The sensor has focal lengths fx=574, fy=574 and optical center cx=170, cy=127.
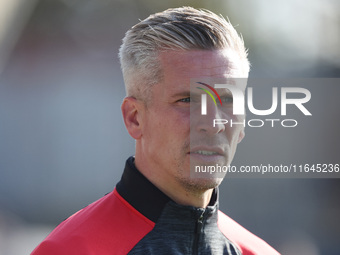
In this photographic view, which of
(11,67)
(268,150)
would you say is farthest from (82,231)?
(11,67)

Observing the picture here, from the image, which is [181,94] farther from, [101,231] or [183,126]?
[101,231]

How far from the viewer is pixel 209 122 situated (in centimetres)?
194

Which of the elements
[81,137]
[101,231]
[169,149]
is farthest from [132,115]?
[81,137]

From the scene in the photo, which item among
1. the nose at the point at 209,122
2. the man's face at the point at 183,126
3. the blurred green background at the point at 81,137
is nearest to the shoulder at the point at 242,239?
the man's face at the point at 183,126

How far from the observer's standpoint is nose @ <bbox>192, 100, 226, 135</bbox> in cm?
192

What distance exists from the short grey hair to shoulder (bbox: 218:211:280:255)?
1.89ft

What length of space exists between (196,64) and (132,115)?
0.31 meters

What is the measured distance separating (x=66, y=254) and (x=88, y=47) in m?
5.45

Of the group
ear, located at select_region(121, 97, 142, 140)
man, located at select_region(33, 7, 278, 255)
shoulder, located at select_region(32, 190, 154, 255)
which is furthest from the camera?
ear, located at select_region(121, 97, 142, 140)

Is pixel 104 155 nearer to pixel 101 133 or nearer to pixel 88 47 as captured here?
pixel 101 133

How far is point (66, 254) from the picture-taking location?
176cm

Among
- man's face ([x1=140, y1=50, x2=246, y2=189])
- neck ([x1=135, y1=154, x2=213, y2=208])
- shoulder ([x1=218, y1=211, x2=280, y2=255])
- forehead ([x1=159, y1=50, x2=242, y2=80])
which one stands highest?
forehead ([x1=159, y1=50, x2=242, y2=80])

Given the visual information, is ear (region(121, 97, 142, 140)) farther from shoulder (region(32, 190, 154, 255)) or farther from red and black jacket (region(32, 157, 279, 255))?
shoulder (region(32, 190, 154, 255))

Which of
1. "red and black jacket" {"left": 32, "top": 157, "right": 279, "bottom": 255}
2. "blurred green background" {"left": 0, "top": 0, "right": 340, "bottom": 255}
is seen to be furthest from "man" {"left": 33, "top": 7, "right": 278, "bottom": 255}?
"blurred green background" {"left": 0, "top": 0, "right": 340, "bottom": 255}
